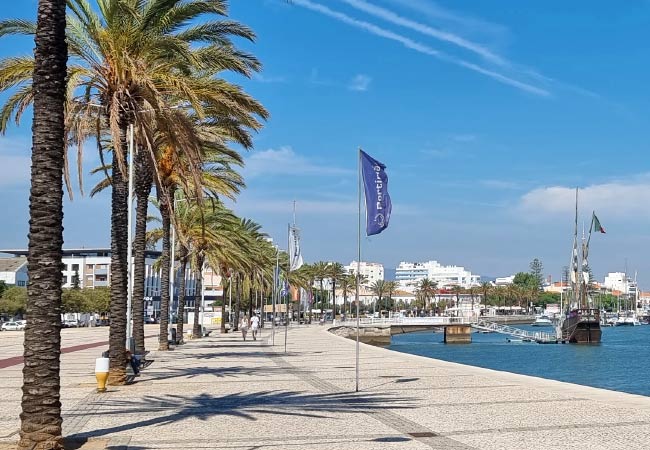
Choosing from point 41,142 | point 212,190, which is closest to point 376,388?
point 41,142

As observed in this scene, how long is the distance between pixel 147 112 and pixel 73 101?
2.37 metres

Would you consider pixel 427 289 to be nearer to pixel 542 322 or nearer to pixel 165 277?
pixel 542 322

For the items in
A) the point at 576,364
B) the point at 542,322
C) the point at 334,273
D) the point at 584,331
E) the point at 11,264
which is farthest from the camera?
the point at 542,322

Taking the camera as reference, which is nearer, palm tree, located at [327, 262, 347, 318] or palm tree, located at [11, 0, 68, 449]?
palm tree, located at [11, 0, 68, 449]

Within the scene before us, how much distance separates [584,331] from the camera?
Result: 89.5 m

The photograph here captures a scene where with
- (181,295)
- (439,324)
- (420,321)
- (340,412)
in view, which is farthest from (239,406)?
(420,321)

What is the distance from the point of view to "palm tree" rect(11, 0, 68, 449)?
10.1 meters

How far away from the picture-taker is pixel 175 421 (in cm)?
1325

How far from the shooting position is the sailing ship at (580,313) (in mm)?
89562

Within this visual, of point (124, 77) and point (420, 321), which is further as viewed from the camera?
point (420, 321)

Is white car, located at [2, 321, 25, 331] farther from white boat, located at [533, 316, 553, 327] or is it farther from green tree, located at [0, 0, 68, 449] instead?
white boat, located at [533, 316, 553, 327]

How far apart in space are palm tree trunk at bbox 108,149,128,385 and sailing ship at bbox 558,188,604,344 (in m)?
76.6

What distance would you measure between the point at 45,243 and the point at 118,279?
376 inches

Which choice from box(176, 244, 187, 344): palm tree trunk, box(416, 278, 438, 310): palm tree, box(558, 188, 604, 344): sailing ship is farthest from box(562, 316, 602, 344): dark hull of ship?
box(416, 278, 438, 310): palm tree
